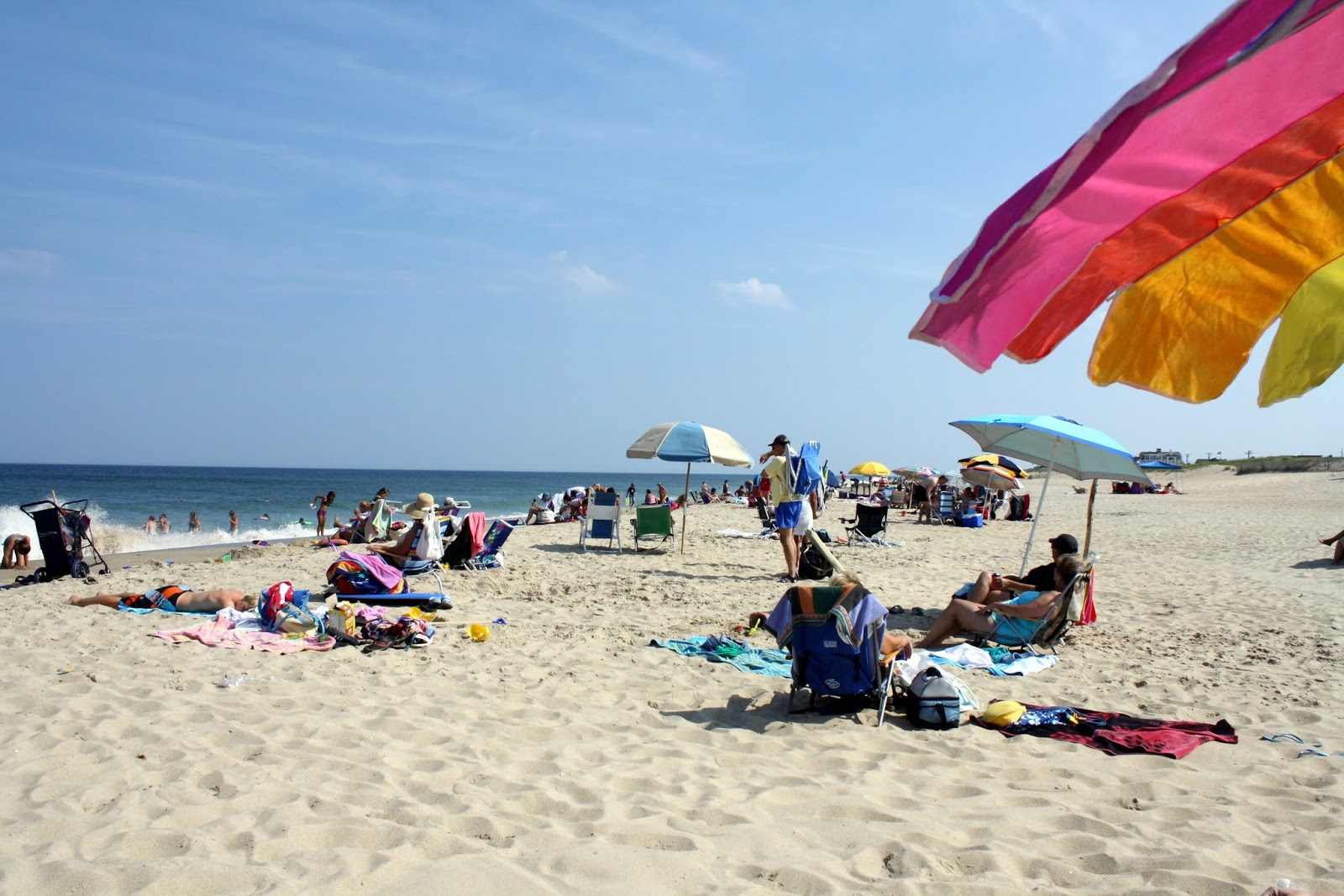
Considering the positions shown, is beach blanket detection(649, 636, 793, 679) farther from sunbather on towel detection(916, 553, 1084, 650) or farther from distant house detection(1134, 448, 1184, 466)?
distant house detection(1134, 448, 1184, 466)

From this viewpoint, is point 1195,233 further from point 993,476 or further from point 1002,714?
point 993,476

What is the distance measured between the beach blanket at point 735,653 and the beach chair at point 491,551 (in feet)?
14.0

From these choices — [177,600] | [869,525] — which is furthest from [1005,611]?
[869,525]

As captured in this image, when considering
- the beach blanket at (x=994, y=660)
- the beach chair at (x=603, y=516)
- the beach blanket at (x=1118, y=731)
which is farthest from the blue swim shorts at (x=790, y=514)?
the beach blanket at (x=1118, y=731)

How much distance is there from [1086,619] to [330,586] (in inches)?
256

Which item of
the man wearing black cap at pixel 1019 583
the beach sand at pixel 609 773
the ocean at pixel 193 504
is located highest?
the man wearing black cap at pixel 1019 583

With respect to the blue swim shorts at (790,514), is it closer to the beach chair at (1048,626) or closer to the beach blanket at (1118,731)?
the beach chair at (1048,626)

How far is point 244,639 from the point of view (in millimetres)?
5809

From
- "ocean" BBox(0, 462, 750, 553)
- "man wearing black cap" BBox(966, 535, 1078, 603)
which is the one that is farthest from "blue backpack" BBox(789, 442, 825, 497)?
"ocean" BBox(0, 462, 750, 553)

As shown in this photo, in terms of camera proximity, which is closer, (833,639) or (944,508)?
(833,639)

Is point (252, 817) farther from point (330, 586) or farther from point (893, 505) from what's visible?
point (893, 505)

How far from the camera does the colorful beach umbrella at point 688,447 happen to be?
11500mm

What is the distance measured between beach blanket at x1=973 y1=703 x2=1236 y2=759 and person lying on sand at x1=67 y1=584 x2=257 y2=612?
5.72 metres

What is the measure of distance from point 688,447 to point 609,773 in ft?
27.1
